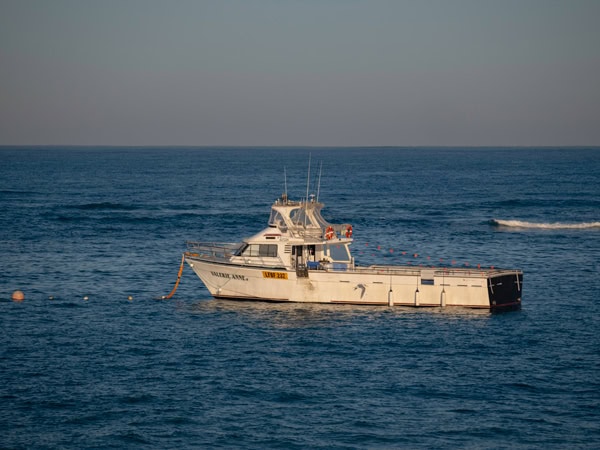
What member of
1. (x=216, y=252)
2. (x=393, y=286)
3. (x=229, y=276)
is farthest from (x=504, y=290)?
(x=216, y=252)

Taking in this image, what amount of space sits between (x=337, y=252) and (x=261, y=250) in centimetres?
517

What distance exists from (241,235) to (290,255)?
35192 mm

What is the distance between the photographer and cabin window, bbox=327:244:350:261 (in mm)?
56406

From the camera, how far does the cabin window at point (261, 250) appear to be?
182 feet

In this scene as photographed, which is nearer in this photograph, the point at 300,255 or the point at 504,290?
the point at 504,290

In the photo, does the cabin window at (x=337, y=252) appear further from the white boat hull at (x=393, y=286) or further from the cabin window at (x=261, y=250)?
the cabin window at (x=261, y=250)

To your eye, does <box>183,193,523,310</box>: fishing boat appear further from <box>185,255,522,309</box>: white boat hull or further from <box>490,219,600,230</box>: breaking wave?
<box>490,219,600,230</box>: breaking wave

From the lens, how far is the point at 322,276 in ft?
178

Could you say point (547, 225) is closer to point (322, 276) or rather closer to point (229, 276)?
point (322, 276)

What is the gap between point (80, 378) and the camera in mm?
41219

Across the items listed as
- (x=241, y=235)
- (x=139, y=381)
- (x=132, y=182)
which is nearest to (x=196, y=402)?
(x=139, y=381)

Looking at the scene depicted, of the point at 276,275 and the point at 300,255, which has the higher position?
the point at 300,255

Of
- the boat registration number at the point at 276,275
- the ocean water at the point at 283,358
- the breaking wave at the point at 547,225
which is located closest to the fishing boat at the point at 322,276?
the boat registration number at the point at 276,275

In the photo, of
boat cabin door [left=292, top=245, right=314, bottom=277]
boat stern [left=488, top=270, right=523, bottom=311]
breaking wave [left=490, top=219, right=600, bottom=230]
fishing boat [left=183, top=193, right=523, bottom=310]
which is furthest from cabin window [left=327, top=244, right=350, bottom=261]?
breaking wave [left=490, top=219, right=600, bottom=230]
